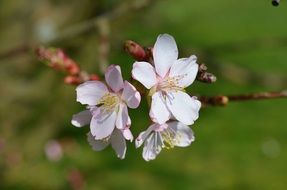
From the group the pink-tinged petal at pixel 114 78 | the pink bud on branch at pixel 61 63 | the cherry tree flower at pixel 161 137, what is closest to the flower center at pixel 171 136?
the cherry tree flower at pixel 161 137

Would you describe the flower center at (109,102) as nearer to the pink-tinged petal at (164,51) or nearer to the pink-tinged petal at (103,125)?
the pink-tinged petal at (103,125)

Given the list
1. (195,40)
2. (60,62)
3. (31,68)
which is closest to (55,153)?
(31,68)

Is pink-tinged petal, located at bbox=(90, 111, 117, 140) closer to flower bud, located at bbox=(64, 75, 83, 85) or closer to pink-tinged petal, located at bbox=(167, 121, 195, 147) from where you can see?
pink-tinged petal, located at bbox=(167, 121, 195, 147)

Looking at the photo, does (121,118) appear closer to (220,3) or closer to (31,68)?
(31,68)

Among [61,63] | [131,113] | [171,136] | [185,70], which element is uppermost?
[185,70]

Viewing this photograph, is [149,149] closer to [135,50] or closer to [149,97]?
[149,97]

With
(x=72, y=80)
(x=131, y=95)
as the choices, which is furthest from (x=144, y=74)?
(x=72, y=80)

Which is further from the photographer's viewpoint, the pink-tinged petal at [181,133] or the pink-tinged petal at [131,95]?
the pink-tinged petal at [181,133]
